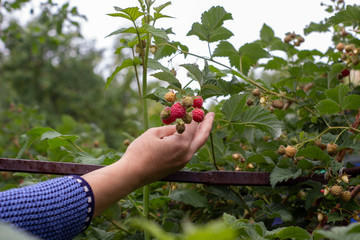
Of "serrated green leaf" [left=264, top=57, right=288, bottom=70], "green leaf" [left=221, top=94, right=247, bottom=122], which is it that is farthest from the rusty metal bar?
"serrated green leaf" [left=264, top=57, right=288, bottom=70]

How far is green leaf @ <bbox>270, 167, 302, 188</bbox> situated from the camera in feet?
2.76

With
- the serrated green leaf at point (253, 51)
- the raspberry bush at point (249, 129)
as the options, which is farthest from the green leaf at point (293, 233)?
the serrated green leaf at point (253, 51)

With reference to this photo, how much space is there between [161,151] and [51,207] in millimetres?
227

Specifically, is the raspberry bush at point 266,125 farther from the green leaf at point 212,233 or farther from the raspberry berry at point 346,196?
the green leaf at point 212,233

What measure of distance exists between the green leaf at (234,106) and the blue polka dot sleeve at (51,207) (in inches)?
14.0

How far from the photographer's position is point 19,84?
1511 centimetres

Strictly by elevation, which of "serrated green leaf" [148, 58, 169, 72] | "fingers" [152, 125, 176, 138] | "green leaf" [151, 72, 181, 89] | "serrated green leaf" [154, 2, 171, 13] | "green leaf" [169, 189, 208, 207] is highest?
"serrated green leaf" [154, 2, 171, 13]

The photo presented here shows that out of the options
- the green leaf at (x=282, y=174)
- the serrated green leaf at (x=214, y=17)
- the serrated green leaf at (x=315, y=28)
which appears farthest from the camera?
the serrated green leaf at (x=315, y=28)

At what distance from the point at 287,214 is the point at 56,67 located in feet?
52.2

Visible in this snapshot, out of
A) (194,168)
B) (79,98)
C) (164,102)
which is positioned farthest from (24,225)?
(79,98)

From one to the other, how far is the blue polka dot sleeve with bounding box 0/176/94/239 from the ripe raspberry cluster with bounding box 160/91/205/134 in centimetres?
21

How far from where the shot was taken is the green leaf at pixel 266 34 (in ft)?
4.37

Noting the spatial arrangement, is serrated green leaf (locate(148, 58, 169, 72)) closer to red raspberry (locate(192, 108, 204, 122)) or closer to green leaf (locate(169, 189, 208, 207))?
red raspberry (locate(192, 108, 204, 122))

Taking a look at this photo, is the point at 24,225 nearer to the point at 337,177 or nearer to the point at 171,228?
the point at 171,228
